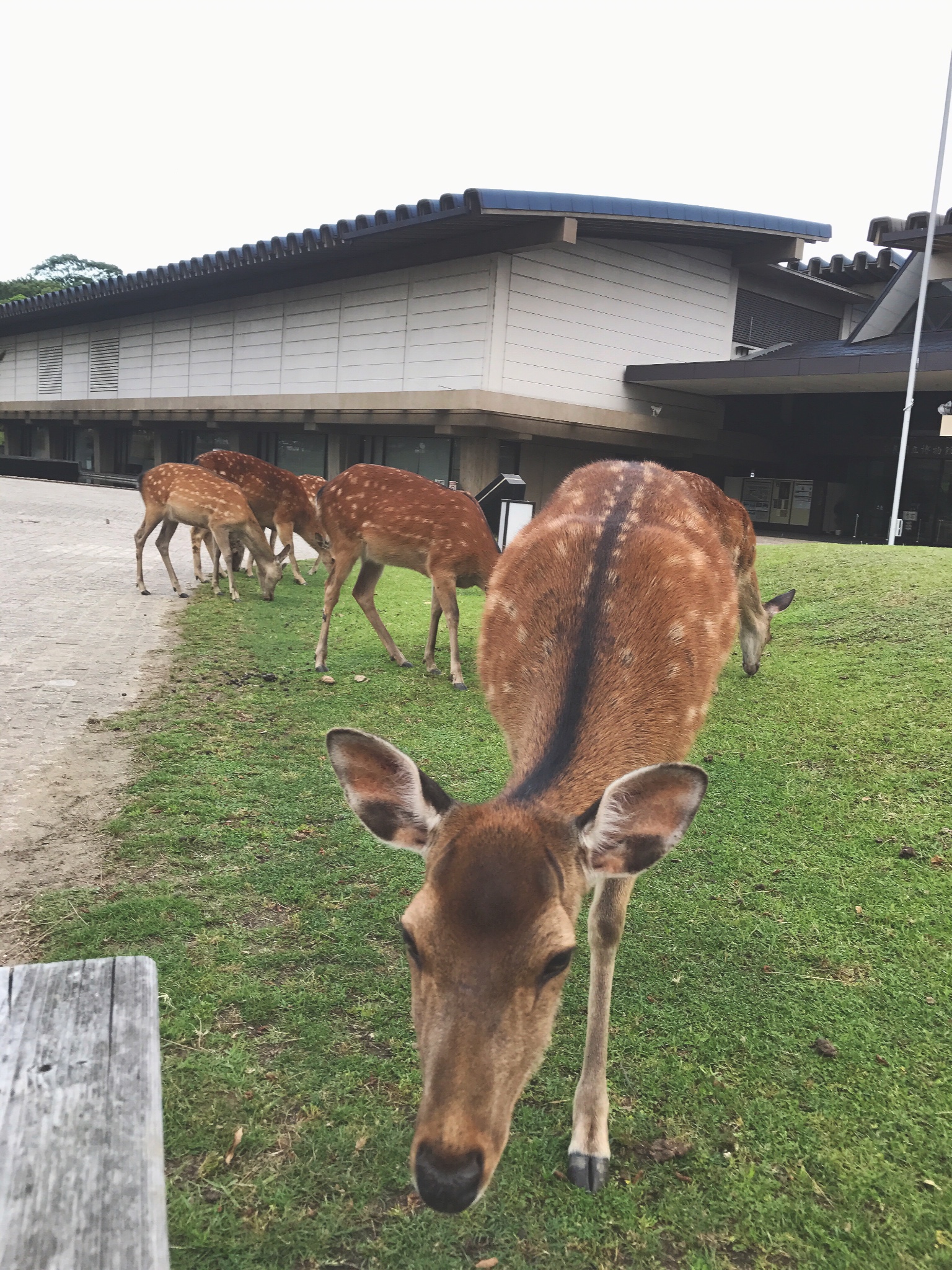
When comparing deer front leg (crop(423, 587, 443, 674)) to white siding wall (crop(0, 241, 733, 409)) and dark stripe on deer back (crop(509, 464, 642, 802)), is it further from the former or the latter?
white siding wall (crop(0, 241, 733, 409))

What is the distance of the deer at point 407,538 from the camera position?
8.01m

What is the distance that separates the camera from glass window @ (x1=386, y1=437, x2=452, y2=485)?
2014cm

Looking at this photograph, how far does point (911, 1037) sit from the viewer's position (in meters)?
2.93

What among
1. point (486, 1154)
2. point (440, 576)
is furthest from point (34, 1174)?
point (440, 576)

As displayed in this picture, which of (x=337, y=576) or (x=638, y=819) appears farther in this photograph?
(x=337, y=576)

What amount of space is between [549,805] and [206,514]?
9986mm

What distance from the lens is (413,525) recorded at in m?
8.05

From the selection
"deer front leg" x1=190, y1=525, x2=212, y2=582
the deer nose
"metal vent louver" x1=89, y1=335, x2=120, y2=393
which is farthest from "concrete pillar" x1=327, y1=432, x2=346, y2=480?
the deer nose

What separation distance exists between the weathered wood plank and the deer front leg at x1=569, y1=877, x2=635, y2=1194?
1145 mm

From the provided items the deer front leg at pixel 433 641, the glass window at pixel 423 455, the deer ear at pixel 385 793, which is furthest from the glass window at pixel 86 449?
the deer ear at pixel 385 793

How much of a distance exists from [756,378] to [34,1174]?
18.8 metres

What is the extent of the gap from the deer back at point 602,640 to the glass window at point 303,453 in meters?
20.3

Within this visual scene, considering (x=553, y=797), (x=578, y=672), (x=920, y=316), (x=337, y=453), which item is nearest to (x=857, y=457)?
(x=920, y=316)

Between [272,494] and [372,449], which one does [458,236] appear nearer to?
[372,449]
